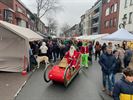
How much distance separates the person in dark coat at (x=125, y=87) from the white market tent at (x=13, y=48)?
9867 mm

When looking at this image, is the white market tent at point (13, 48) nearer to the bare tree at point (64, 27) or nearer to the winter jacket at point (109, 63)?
the winter jacket at point (109, 63)

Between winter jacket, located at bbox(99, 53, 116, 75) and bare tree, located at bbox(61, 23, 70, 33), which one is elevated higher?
bare tree, located at bbox(61, 23, 70, 33)

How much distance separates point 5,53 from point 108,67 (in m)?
7.90

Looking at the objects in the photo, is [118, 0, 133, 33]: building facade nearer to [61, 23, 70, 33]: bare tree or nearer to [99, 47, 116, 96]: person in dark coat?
[99, 47, 116, 96]: person in dark coat

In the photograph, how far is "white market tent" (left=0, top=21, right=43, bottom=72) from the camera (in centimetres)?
1374

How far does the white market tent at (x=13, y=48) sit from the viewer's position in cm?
1374

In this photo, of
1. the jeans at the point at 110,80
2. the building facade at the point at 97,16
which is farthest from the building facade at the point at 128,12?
the jeans at the point at 110,80

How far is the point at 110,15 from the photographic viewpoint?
173 feet

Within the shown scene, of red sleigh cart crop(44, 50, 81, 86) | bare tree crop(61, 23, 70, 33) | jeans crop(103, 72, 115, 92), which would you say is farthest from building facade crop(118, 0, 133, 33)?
bare tree crop(61, 23, 70, 33)

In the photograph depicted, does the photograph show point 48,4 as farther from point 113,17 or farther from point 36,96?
point 36,96

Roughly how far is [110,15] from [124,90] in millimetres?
49845

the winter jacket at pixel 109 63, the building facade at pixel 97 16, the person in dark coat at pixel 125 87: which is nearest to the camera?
the person in dark coat at pixel 125 87

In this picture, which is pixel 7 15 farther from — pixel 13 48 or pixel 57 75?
pixel 57 75

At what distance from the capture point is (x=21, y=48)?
14.4 metres
